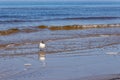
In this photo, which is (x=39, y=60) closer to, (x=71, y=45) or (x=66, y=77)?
(x=66, y=77)

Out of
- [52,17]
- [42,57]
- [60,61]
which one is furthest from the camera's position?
[52,17]

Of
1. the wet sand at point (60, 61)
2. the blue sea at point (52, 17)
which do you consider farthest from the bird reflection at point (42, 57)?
the blue sea at point (52, 17)

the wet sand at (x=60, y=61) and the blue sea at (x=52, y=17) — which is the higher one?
the wet sand at (x=60, y=61)

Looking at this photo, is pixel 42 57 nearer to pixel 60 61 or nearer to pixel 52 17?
pixel 60 61

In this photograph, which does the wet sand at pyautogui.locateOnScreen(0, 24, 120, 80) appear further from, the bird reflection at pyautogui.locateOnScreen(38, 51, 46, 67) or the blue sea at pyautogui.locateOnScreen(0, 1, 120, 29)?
the blue sea at pyautogui.locateOnScreen(0, 1, 120, 29)

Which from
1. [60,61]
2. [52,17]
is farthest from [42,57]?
[52,17]

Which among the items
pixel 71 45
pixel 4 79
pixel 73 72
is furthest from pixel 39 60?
pixel 71 45

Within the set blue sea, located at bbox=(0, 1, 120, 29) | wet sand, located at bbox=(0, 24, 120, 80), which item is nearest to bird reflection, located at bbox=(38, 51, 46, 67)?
wet sand, located at bbox=(0, 24, 120, 80)

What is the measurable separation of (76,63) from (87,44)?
5.85 meters

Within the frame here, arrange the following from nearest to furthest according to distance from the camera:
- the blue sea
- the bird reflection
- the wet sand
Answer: the wet sand → the bird reflection → the blue sea

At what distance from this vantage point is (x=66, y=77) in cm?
1300

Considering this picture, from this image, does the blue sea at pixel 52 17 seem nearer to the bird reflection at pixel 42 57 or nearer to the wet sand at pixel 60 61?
the wet sand at pixel 60 61

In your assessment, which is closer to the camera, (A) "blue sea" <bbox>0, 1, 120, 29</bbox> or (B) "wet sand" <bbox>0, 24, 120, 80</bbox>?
(B) "wet sand" <bbox>0, 24, 120, 80</bbox>

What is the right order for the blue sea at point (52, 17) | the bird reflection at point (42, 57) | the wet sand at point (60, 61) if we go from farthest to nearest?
1. the blue sea at point (52, 17)
2. the bird reflection at point (42, 57)
3. the wet sand at point (60, 61)
